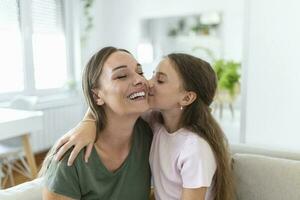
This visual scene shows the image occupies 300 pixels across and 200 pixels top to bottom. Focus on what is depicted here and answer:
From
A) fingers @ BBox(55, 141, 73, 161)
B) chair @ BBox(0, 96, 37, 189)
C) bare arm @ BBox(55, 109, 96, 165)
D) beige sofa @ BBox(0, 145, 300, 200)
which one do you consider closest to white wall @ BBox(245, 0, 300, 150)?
beige sofa @ BBox(0, 145, 300, 200)

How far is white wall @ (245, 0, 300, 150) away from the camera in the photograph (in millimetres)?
2277

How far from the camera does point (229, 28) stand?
168 inches

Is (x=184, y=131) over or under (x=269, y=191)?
over

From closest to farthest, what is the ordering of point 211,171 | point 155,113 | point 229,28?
point 211,171
point 155,113
point 229,28

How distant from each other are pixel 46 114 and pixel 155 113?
2910 millimetres

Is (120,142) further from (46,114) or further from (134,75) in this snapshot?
(46,114)

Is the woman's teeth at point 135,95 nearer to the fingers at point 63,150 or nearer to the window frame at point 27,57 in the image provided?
the fingers at point 63,150

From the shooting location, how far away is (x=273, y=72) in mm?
2365

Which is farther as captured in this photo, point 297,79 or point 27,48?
point 27,48

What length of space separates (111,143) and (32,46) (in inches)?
122

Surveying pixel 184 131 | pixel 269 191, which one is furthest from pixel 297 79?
pixel 184 131

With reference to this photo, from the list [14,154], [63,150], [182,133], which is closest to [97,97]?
[63,150]

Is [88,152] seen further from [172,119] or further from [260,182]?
[260,182]

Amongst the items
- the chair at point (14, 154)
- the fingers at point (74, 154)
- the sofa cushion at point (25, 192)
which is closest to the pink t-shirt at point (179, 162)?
the fingers at point (74, 154)
